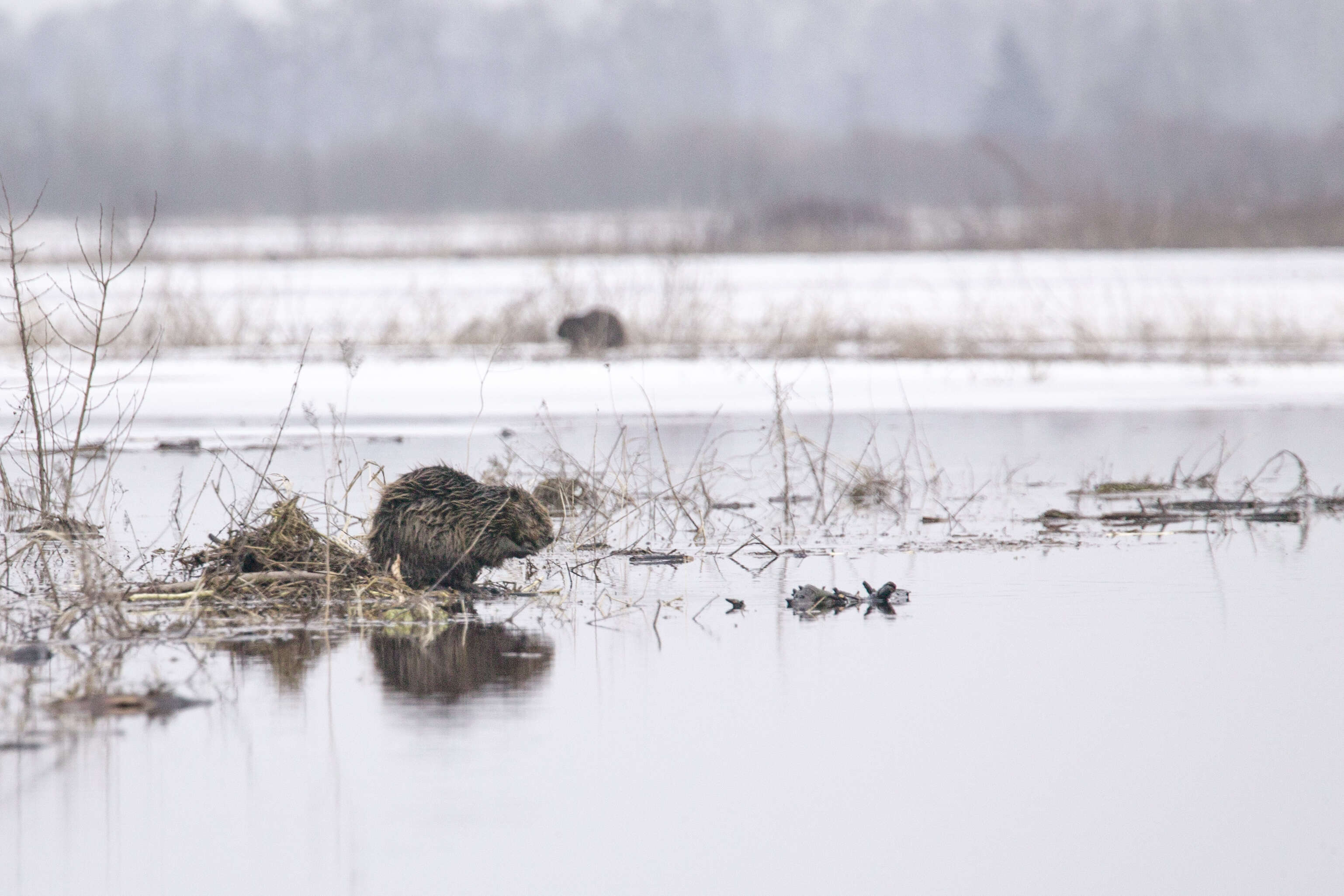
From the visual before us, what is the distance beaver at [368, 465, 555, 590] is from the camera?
A: 6.23 meters

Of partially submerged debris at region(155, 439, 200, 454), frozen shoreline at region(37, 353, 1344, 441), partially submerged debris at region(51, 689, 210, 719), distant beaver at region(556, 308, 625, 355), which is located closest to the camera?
partially submerged debris at region(51, 689, 210, 719)

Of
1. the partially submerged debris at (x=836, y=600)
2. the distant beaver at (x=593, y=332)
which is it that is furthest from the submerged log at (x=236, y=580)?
the distant beaver at (x=593, y=332)

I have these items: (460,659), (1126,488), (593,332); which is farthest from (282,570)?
(593,332)

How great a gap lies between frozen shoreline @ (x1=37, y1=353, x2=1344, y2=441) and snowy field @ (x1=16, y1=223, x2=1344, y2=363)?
22.7 inches

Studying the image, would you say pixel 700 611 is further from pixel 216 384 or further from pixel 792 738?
pixel 216 384

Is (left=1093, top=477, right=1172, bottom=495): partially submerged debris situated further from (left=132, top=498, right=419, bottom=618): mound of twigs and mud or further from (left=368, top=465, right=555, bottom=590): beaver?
(left=132, top=498, right=419, bottom=618): mound of twigs and mud

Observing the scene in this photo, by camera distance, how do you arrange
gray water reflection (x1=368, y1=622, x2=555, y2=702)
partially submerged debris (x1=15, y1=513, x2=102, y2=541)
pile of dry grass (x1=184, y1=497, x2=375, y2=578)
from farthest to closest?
pile of dry grass (x1=184, y1=497, x2=375, y2=578), partially submerged debris (x1=15, y1=513, x2=102, y2=541), gray water reflection (x1=368, y1=622, x2=555, y2=702)

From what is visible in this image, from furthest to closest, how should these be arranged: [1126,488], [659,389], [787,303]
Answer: [787,303] < [659,389] < [1126,488]

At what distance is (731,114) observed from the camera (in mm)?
49031

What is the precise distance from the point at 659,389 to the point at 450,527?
9.44m

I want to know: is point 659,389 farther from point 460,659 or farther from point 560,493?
point 460,659

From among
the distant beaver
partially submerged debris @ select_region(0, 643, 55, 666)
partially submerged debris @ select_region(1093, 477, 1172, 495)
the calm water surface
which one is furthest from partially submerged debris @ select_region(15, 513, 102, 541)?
the distant beaver

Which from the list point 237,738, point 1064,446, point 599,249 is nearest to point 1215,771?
point 237,738

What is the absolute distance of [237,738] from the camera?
4.46 m
